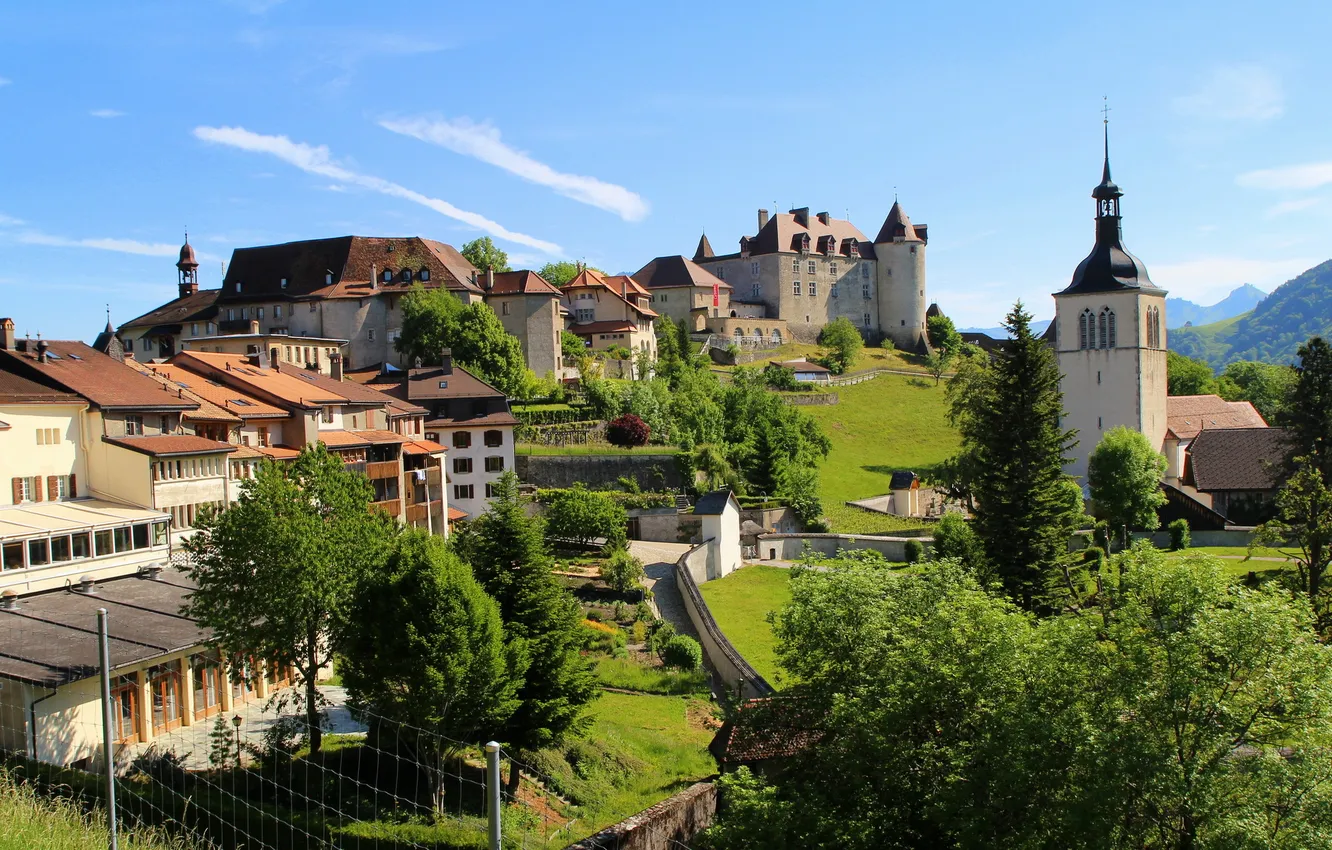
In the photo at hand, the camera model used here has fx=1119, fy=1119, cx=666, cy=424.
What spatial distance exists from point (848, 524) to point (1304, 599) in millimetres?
37009

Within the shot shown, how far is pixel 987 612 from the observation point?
1961 cm

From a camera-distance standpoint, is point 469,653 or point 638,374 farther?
point 638,374

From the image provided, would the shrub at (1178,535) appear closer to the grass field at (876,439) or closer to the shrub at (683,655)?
the grass field at (876,439)

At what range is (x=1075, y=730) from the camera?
54.7 ft

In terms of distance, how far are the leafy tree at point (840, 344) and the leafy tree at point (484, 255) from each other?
28724 millimetres

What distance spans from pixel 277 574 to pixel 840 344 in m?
80.4

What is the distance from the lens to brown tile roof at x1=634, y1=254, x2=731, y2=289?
99500 millimetres

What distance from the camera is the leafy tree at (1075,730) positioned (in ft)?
51.9

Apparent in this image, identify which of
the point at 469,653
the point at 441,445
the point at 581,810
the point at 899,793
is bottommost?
the point at 581,810

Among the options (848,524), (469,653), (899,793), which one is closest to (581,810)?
(469,653)

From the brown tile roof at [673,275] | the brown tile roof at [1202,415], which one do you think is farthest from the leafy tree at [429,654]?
the brown tile roof at [673,275]

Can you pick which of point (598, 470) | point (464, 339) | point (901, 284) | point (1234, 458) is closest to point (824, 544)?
point (598, 470)

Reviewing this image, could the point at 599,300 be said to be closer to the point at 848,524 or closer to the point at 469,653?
the point at 848,524

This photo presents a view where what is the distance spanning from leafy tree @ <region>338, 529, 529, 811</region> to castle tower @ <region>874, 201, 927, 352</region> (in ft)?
307
